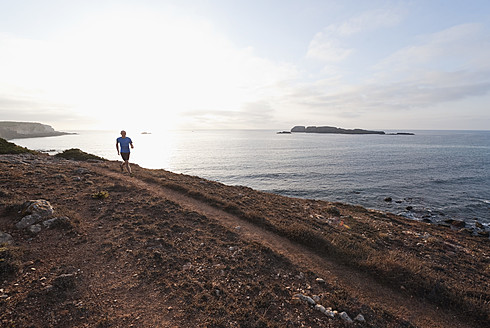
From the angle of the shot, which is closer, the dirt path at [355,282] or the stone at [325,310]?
the stone at [325,310]

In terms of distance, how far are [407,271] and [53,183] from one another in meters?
19.5

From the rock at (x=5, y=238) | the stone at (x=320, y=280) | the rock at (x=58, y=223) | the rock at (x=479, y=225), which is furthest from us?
the rock at (x=479, y=225)

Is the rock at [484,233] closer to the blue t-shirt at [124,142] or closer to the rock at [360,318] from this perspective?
the rock at [360,318]

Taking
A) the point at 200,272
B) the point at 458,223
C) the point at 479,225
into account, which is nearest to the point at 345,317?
the point at 200,272

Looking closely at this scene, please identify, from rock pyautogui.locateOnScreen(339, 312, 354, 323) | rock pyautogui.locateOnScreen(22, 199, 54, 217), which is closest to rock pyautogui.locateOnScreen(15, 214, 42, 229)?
rock pyautogui.locateOnScreen(22, 199, 54, 217)

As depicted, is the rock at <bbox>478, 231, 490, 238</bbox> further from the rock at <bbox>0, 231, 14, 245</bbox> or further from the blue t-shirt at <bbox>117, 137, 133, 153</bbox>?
the blue t-shirt at <bbox>117, 137, 133, 153</bbox>

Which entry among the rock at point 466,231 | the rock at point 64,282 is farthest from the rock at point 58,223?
the rock at point 466,231

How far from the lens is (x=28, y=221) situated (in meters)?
8.09

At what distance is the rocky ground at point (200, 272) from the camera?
A: 5.23m

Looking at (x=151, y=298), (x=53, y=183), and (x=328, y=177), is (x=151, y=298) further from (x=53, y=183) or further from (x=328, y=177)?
(x=328, y=177)

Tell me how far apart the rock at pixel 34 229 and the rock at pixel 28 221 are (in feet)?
0.92

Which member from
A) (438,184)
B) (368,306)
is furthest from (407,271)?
(438,184)

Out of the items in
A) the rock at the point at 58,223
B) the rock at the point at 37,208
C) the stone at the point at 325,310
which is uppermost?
the rock at the point at 37,208

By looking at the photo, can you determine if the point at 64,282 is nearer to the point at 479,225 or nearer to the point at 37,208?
the point at 37,208
